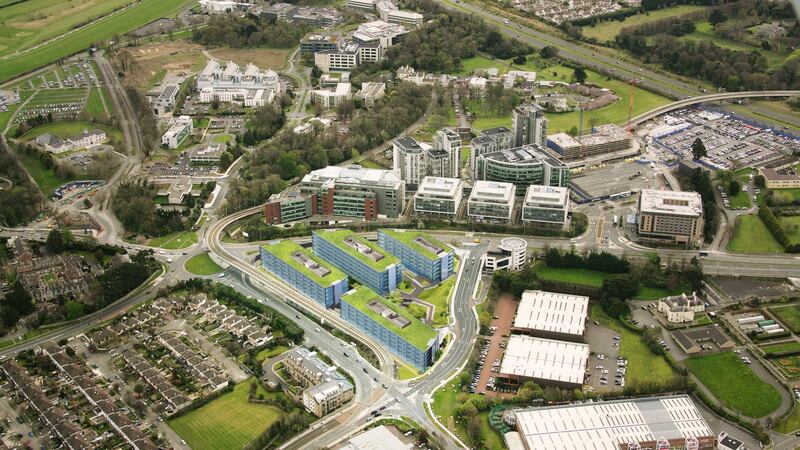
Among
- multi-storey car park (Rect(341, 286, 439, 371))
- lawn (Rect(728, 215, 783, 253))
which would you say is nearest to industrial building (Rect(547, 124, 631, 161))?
lawn (Rect(728, 215, 783, 253))

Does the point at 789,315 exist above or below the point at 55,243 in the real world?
below

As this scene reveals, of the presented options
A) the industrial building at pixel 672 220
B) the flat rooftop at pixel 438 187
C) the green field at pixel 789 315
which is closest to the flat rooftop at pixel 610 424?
the green field at pixel 789 315

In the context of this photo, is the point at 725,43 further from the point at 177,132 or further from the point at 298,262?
the point at 298,262

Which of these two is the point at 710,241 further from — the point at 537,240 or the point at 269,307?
the point at 269,307

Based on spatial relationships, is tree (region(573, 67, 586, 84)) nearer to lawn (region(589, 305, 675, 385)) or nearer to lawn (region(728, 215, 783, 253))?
lawn (region(728, 215, 783, 253))

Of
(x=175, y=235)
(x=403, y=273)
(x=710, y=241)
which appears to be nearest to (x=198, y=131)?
(x=175, y=235)

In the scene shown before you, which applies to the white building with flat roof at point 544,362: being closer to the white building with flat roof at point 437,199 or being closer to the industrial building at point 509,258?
the industrial building at point 509,258

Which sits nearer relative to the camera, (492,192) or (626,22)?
(492,192)

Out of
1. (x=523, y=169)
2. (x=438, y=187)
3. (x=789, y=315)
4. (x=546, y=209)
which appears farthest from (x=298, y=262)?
(x=789, y=315)
